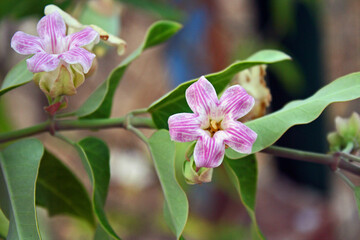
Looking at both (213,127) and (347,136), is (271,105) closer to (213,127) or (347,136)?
(347,136)

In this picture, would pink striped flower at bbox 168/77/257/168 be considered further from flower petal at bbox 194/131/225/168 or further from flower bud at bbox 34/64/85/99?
flower bud at bbox 34/64/85/99

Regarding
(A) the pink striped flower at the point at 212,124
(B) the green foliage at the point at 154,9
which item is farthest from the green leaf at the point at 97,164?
(B) the green foliage at the point at 154,9

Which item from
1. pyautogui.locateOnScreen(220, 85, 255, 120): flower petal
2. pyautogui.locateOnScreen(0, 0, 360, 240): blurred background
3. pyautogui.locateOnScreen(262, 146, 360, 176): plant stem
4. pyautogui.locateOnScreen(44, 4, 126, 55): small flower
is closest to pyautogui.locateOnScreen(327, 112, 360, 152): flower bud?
pyautogui.locateOnScreen(262, 146, 360, 176): plant stem

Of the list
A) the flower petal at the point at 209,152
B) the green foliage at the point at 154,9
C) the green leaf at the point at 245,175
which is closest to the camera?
the flower petal at the point at 209,152

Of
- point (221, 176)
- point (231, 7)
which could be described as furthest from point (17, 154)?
point (231, 7)

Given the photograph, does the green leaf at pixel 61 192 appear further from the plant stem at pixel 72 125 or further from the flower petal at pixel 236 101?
the flower petal at pixel 236 101

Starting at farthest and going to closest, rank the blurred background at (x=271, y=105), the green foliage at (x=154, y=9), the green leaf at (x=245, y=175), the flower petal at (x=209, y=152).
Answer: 1. the blurred background at (x=271, y=105)
2. the green foliage at (x=154, y=9)
3. the green leaf at (x=245, y=175)
4. the flower petal at (x=209, y=152)
